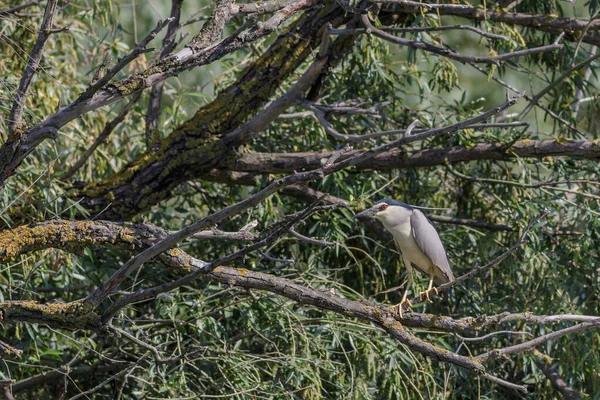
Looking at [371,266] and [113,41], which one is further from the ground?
[113,41]

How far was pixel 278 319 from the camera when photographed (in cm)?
358

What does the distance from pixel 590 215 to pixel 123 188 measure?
2.18m

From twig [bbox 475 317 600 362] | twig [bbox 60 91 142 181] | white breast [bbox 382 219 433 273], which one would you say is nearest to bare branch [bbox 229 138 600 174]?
white breast [bbox 382 219 433 273]

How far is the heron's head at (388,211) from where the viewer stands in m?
3.78

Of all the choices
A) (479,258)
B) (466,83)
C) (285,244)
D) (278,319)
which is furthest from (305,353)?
(466,83)

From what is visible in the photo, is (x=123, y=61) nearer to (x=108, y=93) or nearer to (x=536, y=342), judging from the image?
(x=108, y=93)

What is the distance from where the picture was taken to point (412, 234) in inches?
151

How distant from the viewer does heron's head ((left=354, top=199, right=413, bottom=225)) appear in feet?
12.4

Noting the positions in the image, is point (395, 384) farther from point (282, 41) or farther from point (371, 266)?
point (282, 41)

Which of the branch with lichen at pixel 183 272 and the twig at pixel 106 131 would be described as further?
the twig at pixel 106 131

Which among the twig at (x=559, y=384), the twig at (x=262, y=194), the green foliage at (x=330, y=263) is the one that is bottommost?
the twig at (x=559, y=384)

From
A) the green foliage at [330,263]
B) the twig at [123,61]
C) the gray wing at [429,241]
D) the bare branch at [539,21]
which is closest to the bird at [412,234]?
the gray wing at [429,241]

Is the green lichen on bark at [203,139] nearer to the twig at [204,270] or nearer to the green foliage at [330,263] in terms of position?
the green foliage at [330,263]

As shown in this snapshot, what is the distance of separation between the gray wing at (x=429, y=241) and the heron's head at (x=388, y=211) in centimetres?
5
